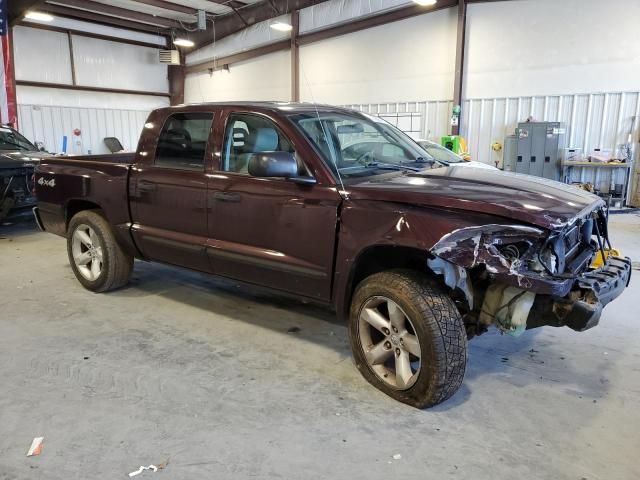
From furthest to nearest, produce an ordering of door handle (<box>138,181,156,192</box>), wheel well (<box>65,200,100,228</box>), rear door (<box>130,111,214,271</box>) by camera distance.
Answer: wheel well (<box>65,200,100,228</box>) → door handle (<box>138,181,156,192</box>) → rear door (<box>130,111,214,271</box>)

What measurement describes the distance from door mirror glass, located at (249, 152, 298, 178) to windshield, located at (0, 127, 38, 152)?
6.43 meters

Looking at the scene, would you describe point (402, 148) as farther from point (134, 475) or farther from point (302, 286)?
point (134, 475)

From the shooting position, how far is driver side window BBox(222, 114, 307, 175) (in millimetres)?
3299

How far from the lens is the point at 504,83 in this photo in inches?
430

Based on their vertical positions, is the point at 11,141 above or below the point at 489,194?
above

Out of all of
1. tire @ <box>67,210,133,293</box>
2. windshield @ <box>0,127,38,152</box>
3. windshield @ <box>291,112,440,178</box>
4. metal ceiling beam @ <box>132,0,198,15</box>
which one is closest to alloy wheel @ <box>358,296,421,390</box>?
windshield @ <box>291,112,440,178</box>

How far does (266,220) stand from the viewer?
315 centimetres

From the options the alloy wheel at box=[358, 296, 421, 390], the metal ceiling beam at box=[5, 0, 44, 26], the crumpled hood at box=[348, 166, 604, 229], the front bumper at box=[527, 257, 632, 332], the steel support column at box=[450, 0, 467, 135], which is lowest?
the alloy wheel at box=[358, 296, 421, 390]

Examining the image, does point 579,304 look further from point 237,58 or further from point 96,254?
point 237,58

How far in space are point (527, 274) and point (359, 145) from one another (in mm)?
1545

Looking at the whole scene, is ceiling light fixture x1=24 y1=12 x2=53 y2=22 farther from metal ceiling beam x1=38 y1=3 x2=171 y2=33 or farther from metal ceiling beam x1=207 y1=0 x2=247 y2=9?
metal ceiling beam x1=207 y1=0 x2=247 y2=9

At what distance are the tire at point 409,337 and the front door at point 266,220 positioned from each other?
322 mm

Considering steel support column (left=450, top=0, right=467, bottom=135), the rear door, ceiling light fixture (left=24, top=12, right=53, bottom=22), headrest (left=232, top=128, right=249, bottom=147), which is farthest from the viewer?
ceiling light fixture (left=24, top=12, right=53, bottom=22)

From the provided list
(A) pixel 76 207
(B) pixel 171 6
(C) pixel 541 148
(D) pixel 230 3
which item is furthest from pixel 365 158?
(B) pixel 171 6
